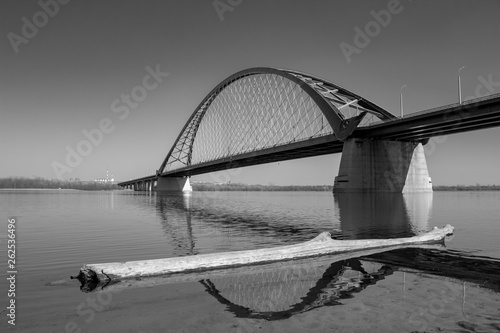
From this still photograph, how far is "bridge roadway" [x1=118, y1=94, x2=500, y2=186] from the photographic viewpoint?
48.2 meters

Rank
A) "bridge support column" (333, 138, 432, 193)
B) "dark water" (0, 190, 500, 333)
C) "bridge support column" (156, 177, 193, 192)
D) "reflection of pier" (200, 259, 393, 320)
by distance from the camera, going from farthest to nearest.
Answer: "bridge support column" (156, 177, 193, 192)
"bridge support column" (333, 138, 432, 193)
"reflection of pier" (200, 259, 393, 320)
"dark water" (0, 190, 500, 333)

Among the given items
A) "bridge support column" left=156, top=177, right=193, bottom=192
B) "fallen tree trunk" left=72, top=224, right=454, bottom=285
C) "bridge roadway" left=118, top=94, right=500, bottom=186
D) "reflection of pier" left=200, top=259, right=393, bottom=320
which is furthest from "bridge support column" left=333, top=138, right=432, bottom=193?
"bridge support column" left=156, top=177, right=193, bottom=192

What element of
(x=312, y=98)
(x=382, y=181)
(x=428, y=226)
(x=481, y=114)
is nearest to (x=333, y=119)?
(x=312, y=98)

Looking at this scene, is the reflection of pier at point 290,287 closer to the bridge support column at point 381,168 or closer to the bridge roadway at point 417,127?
the bridge roadway at point 417,127

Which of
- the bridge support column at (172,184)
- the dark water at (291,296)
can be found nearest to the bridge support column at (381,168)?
the dark water at (291,296)

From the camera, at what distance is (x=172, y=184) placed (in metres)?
137

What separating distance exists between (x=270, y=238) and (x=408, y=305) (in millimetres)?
8976

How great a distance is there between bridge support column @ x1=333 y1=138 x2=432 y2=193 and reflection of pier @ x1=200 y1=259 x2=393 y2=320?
2236 inches

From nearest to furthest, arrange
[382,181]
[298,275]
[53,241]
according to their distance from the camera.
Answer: [298,275] → [53,241] → [382,181]

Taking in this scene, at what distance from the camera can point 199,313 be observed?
5.88m

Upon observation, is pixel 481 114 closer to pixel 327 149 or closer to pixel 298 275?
pixel 327 149

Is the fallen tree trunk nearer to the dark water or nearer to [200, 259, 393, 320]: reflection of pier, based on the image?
the dark water

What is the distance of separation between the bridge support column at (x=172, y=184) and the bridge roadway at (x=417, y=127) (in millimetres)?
50877

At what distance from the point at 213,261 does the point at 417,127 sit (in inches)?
2228
